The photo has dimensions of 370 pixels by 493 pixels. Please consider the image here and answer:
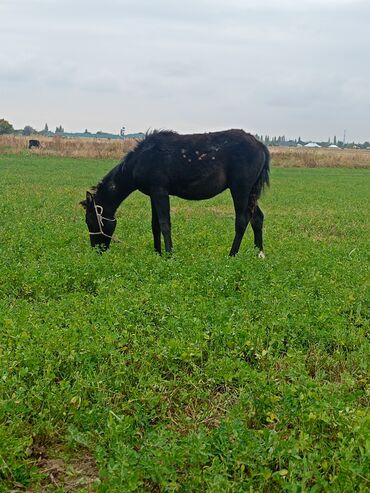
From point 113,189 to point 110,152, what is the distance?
132 feet

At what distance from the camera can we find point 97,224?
963cm

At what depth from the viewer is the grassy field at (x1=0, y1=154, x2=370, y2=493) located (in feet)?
10.7

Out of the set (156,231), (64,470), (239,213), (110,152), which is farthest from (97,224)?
(110,152)

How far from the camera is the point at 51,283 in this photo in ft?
22.4

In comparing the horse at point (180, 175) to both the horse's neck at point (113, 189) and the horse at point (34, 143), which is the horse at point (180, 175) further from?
the horse at point (34, 143)

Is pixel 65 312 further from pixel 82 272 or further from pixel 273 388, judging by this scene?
pixel 273 388

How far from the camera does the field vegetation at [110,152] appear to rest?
49.1 metres

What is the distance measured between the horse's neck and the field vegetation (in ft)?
126

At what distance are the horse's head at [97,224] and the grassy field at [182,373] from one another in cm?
111

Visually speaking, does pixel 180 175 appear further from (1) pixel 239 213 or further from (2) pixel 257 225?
(2) pixel 257 225

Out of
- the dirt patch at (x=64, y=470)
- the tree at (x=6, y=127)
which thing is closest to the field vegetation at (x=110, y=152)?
the tree at (x=6, y=127)

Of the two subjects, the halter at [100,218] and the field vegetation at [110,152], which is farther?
the field vegetation at [110,152]

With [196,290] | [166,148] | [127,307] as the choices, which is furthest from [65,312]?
[166,148]

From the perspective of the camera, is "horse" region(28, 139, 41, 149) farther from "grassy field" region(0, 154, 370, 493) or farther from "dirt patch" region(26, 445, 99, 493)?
"dirt patch" region(26, 445, 99, 493)
